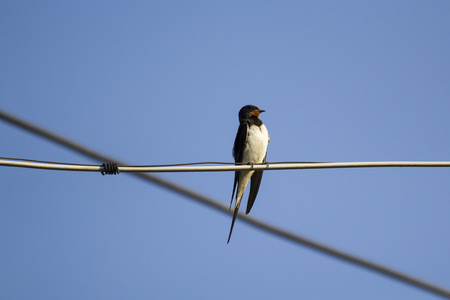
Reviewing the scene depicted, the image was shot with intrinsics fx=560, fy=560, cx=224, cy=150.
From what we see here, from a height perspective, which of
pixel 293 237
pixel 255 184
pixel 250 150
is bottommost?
pixel 293 237

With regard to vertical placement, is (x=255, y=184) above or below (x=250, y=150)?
below

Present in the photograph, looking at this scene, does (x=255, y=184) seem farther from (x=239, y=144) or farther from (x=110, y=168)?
(x=110, y=168)

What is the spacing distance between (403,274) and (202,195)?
4.85 ft

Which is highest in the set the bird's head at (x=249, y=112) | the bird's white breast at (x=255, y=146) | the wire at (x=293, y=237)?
the bird's head at (x=249, y=112)

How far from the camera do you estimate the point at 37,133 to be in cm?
304

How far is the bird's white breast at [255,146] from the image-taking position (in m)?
6.40

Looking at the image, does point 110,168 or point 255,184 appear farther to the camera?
point 255,184

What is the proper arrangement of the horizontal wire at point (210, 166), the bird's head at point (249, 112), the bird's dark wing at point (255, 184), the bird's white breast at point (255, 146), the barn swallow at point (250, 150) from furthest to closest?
the bird's head at point (249, 112) < the bird's white breast at point (255, 146) < the barn swallow at point (250, 150) < the bird's dark wing at point (255, 184) < the horizontal wire at point (210, 166)

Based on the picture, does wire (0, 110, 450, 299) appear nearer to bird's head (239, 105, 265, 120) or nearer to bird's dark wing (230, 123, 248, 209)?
bird's dark wing (230, 123, 248, 209)

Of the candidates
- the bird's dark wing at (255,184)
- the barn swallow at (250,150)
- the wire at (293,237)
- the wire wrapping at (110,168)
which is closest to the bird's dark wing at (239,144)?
the barn swallow at (250,150)

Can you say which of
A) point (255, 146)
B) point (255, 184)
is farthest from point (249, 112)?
point (255, 184)

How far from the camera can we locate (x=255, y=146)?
6.39 metres

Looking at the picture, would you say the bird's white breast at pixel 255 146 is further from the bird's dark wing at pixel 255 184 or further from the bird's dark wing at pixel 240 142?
the bird's dark wing at pixel 255 184

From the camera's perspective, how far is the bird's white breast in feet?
21.0
